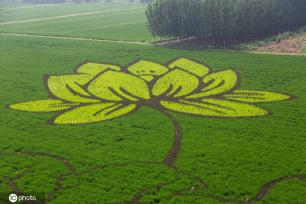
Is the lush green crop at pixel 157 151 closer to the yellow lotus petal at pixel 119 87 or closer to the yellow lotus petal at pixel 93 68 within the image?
the yellow lotus petal at pixel 119 87

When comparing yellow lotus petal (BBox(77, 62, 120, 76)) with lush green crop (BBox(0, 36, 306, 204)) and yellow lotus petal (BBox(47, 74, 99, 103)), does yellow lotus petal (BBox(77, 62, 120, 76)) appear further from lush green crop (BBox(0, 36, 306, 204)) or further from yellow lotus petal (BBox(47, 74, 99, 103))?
lush green crop (BBox(0, 36, 306, 204))

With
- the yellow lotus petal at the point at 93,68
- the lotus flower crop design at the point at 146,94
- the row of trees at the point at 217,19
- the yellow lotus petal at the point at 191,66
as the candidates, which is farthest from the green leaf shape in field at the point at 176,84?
the row of trees at the point at 217,19

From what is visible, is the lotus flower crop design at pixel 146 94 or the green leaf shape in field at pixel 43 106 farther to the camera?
the green leaf shape in field at pixel 43 106

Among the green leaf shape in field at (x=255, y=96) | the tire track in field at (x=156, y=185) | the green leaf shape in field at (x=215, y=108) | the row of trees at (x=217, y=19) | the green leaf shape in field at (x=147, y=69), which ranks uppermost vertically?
the row of trees at (x=217, y=19)

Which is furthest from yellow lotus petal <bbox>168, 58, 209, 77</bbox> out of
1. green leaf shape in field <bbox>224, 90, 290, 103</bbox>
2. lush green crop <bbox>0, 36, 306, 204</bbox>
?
green leaf shape in field <bbox>224, 90, 290, 103</bbox>

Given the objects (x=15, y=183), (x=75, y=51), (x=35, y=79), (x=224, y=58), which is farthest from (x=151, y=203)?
(x=75, y=51)

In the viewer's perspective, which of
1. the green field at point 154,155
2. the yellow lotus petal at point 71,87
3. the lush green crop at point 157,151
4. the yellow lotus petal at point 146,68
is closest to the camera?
the green field at point 154,155

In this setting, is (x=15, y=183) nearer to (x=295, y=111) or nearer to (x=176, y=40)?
(x=295, y=111)
